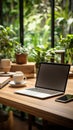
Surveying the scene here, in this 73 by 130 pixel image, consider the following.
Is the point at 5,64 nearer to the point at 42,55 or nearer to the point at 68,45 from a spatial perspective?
the point at 42,55

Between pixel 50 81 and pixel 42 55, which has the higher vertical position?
pixel 42 55

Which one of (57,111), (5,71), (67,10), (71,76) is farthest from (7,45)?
(57,111)

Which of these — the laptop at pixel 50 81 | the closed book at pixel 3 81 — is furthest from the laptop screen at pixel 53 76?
the closed book at pixel 3 81

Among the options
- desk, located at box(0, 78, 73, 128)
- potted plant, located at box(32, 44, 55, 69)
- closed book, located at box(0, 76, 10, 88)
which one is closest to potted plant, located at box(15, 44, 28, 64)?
potted plant, located at box(32, 44, 55, 69)

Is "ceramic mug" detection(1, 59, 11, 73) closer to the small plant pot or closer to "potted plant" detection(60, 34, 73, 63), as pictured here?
the small plant pot

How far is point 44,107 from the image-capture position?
5.09ft

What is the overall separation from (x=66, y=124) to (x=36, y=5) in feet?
10.4

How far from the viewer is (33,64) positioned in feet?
8.54

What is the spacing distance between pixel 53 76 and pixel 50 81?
49 mm

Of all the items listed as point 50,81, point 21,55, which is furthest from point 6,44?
point 50,81

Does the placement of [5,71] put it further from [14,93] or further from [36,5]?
[36,5]

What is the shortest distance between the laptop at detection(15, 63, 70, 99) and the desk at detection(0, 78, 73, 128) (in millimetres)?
81

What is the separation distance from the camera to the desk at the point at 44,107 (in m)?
1.39

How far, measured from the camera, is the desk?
4.56 ft
